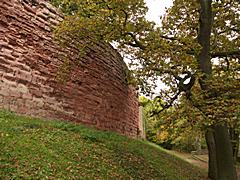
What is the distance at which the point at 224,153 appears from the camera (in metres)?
8.25

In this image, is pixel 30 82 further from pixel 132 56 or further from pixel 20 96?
pixel 132 56

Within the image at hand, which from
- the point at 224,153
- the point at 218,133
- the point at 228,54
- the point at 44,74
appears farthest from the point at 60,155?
the point at 228,54

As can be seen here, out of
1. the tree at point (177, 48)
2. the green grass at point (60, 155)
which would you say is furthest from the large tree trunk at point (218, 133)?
the green grass at point (60, 155)

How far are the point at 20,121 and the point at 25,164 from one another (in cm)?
200

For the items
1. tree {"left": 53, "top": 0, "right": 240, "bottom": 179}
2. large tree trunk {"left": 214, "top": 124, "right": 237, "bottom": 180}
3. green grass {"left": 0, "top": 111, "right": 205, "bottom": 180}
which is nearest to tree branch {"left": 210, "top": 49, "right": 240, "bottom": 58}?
tree {"left": 53, "top": 0, "right": 240, "bottom": 179}

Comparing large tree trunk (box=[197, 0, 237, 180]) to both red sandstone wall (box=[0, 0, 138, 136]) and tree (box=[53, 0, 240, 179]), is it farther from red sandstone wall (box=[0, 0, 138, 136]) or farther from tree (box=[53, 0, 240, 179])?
red sandstone wall (box=[0, 0, 138, 136])

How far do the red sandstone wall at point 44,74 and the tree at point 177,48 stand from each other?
626 mm

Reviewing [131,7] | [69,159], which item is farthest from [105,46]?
[69,159]

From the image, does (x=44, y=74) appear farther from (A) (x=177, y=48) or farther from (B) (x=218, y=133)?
(B) (x=218, y=133)

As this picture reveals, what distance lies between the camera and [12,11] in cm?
714

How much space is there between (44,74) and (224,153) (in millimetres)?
5500

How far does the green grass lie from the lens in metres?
4.52

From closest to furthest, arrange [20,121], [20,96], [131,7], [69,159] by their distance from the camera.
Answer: [69,159] < [20,121] < [20,96] < [131,7]

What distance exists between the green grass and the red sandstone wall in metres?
0.70
